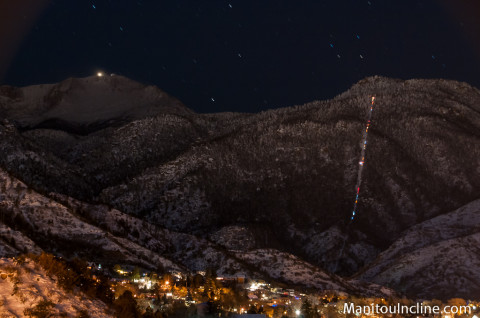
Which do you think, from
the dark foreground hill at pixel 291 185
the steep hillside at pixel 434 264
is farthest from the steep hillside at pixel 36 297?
the dark foreground hill at pixel 291 185

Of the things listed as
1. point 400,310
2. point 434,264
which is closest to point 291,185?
point 434,264

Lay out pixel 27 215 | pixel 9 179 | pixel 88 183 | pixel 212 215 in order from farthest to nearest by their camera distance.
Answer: pixel 88 183
pixel 212 215
pixel 9 179
pixel 27 215

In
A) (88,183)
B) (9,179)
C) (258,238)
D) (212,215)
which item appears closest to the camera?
(9,179)

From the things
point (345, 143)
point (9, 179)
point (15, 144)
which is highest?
point (345, 143)

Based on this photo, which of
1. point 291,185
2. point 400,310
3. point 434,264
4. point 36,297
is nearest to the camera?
point 36,297

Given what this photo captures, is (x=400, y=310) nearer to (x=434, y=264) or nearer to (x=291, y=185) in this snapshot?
(x=434, y=264)

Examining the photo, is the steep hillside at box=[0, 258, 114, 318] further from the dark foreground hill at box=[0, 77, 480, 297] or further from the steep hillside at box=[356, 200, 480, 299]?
the dark foreground hill at box=[0, 77, 480, 297]

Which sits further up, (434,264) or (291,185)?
(291,185)

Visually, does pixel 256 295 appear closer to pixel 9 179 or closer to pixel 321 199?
pixel 9 179

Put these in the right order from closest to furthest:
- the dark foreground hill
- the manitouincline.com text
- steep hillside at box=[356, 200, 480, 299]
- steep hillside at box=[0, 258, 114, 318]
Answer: steep hillside at box=[0, 258, 114, 318], the manitouincline.com text, steep hillside at box=[356, 200, 480, 299], the dark foreground hill

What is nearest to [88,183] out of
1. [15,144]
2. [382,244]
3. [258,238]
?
[15,144]

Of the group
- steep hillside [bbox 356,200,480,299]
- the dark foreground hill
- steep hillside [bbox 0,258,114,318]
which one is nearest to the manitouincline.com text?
steep hillside [bbox 356,200,480,299]
